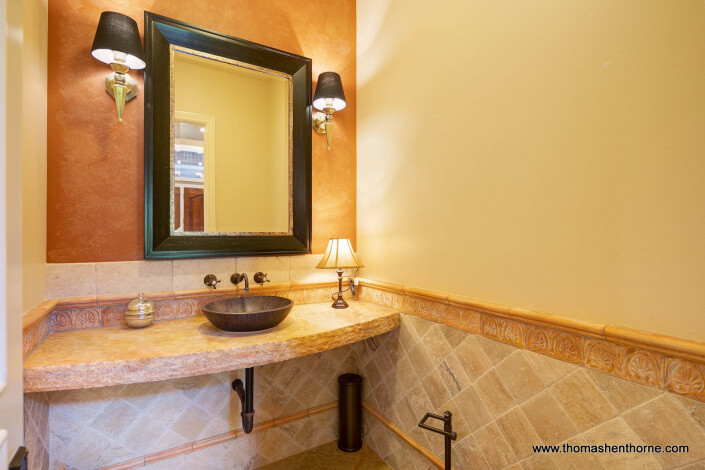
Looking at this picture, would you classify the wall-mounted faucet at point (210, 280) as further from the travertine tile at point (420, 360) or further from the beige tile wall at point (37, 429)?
the travertine tile at point (420, 360)

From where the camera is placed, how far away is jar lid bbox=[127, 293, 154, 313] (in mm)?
1417

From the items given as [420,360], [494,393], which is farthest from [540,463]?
[420,360]

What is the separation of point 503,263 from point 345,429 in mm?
1453

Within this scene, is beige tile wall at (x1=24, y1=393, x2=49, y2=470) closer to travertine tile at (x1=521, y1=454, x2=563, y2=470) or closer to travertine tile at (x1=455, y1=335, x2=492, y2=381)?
travertine tile at (x1=455, y1=335, x2=492, y2=381)

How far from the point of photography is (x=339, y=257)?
71.7 inches

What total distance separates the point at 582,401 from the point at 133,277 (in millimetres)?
1864

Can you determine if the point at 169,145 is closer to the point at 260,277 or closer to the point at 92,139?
the point at 92,139

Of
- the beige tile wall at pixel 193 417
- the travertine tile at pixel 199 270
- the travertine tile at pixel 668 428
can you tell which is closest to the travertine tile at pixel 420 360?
the beige tile wall at pixel 193 417

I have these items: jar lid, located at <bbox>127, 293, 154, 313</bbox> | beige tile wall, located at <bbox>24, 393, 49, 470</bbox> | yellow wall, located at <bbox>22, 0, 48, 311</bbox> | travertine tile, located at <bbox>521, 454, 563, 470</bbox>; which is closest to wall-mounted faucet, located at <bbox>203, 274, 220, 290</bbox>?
jar lid, located at <bbox>127, 293, 154, 313</bbox>

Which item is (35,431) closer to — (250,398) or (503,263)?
(250,398)

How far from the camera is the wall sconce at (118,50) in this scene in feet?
4.42

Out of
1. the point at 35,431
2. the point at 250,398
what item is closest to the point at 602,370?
the point at 250,398

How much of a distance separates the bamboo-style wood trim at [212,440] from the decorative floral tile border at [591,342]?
1041mm

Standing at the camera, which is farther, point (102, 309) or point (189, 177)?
point (189, 177)
